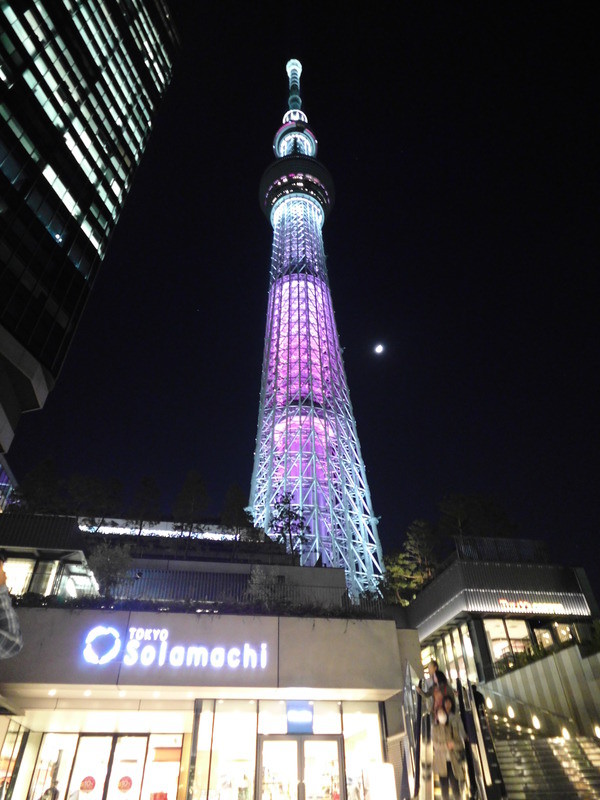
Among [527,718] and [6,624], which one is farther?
[527,718]

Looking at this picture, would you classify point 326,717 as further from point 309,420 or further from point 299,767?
point 309,420

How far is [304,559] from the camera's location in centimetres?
5084

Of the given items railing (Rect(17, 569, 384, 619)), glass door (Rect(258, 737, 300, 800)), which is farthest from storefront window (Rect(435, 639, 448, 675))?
glass door (Rect(258, 737, 300, 800))

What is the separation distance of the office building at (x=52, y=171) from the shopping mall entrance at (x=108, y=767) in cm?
2150

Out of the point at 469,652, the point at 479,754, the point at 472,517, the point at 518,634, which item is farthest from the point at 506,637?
the point at 479,754

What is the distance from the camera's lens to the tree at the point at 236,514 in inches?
2029

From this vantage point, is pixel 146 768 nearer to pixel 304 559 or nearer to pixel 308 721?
pixel 308 721

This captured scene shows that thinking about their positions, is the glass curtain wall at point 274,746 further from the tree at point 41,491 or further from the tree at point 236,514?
the tree at point 41,491

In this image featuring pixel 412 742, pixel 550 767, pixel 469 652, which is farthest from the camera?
pixel 469 652

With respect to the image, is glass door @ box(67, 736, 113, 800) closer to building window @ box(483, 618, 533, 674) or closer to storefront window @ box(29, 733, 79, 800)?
storefront window @ box(29, 733, 79, 800)

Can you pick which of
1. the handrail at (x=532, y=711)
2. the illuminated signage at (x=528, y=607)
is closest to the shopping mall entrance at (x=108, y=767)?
the handrail at (x=532, y=711)

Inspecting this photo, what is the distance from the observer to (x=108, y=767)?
17016 millimetres

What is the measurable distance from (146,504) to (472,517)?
3180 centimetres

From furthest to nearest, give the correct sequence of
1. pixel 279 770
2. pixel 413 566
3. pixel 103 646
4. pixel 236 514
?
1. pixel 236 514
2. pixel 413 566
3. pixel 103 646
4. pixel 279 770
